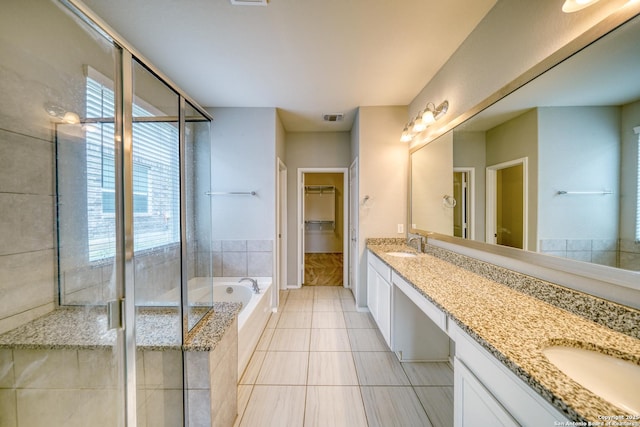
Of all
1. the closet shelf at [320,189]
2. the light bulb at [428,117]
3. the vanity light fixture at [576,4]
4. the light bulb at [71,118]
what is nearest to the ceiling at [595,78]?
the vanity light fixture at [576,4]

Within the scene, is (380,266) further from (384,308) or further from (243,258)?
(243,258)

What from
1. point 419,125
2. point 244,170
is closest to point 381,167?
point 419,125

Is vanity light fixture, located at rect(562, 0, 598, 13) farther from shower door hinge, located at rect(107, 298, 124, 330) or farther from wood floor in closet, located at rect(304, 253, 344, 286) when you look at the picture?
wood floor in closet, located at rect(304, 253, 344, 286)

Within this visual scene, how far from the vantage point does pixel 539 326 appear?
0.87 metres

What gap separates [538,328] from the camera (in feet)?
2.82

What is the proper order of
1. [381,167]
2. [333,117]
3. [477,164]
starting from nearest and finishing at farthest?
[477,164], [381,167], [333,117]

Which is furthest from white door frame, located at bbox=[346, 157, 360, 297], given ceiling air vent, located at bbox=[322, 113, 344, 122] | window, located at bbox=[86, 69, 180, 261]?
window, located at bbox=[86, 69, 180, 261]

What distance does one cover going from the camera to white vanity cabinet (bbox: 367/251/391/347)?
6.69 ft

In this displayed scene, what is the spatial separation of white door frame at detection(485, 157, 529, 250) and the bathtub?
6.25ft

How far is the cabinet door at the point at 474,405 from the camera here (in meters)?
0.74

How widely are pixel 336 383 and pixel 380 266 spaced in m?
1.05

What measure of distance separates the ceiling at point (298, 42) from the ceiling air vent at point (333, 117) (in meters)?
0.47

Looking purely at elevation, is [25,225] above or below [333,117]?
below

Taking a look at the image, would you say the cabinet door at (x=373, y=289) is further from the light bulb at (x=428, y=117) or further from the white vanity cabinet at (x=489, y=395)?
the light bulb at (x=428, y=117)
